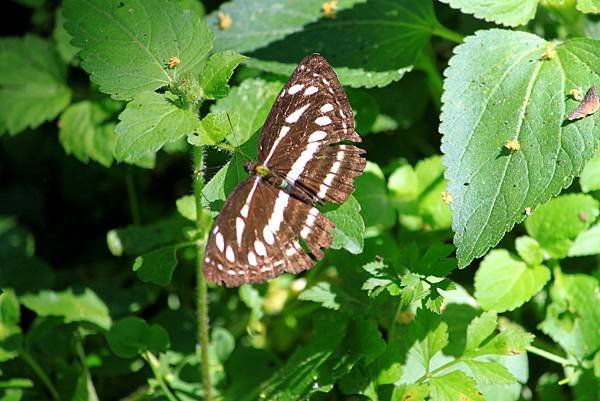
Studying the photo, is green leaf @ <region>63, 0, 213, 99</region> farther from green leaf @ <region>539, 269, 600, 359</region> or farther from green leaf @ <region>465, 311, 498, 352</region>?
green leaf @ <region>539, 269, 600, 359</region>

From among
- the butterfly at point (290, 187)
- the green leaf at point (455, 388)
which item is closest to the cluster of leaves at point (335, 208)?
the green leaf at point (455, 388)

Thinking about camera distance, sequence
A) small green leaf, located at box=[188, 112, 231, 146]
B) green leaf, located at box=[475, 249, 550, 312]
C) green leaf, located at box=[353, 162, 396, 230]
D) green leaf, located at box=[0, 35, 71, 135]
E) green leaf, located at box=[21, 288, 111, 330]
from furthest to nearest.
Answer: green leaf, located at box=[0, 35, 71, 135], green leaf, located at box=[21, 288, 111, 330], green leaf, located at box=[353, 162, 396, 230], green leaf, located at box=[475, 249, 550, 312], small green leaf, located at box=[188, 112, 231, 146]

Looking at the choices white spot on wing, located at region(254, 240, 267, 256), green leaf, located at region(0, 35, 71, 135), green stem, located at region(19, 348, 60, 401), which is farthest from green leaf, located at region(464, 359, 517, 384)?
green leaf, located at region(0, 35, 71, 135)

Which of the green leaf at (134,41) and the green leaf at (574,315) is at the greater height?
the green leaf at (134,41)

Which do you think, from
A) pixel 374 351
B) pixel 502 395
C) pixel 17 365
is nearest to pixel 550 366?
pixel 502 395

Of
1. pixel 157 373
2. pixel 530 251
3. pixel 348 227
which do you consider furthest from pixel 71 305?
pixel 530 251

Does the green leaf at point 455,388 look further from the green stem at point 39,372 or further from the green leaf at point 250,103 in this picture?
the green stem at point 39,372

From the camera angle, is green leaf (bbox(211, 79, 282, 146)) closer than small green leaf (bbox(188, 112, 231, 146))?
No

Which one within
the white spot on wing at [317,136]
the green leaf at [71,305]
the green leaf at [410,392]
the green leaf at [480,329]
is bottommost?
the green leaf at [71,305]
